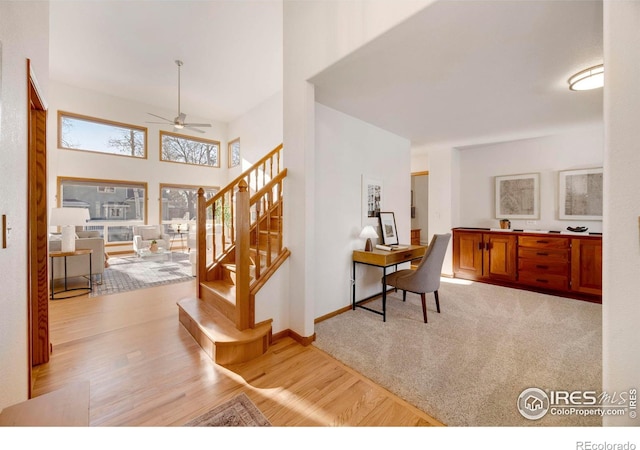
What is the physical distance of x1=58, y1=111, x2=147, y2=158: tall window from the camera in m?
6.33

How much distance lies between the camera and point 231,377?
1.94 m

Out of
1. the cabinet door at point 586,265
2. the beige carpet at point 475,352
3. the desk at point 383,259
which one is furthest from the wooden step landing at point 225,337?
the cabinet door at point 586,265

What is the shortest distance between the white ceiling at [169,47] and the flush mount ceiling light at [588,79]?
3.44m

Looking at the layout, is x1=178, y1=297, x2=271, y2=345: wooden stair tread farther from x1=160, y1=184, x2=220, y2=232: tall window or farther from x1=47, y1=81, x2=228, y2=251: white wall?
x1=47, y1=81, x2=228, y2=251: white wall

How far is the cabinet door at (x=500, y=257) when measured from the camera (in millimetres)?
4176

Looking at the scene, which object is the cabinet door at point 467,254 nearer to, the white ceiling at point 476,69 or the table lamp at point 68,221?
the white ceiling at point 476,69

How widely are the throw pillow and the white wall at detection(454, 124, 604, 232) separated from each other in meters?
7.65

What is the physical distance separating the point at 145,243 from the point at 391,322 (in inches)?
253

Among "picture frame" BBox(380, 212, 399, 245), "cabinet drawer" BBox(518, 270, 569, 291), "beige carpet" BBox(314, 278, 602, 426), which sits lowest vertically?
"beige carpet" BBox(314, 278, 602, 426)

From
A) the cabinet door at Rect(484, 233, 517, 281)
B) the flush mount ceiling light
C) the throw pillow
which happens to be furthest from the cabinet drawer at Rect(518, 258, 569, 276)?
the throw pillow
